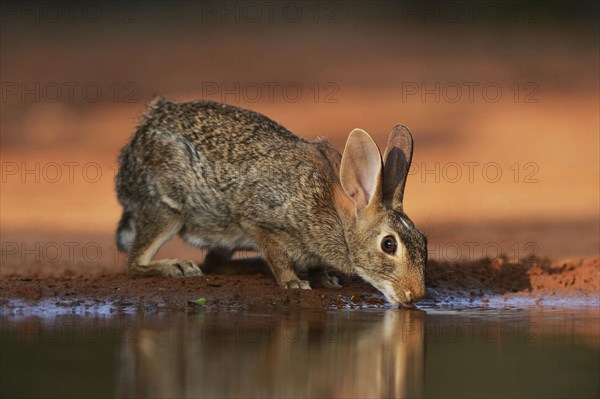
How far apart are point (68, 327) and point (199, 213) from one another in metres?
2.52

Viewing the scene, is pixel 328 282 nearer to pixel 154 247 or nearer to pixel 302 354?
pixel 154 247

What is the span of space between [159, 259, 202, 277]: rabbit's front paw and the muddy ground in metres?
0.15

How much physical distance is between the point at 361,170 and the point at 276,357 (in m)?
2.94

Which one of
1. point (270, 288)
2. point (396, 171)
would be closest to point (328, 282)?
point (270, 288)

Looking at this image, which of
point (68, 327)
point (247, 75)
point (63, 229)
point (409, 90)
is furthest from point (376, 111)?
point (68, 327)

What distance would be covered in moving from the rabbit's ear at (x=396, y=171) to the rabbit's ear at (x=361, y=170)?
15 cm

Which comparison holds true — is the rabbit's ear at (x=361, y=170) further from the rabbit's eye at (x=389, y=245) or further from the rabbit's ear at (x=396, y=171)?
the rabbit's eye at (x=389, y=245)

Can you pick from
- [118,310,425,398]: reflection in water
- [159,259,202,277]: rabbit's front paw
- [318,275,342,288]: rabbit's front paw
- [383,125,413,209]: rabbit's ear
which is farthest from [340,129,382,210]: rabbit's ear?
[159,259,202,277]: rabbit's front paw

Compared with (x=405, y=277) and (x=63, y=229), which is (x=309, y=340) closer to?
(x=405, y=277)

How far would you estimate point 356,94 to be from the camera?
2188 cm

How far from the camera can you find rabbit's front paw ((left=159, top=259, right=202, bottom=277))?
10430 mm

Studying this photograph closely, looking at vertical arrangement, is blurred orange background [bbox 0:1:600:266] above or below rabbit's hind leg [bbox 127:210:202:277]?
above

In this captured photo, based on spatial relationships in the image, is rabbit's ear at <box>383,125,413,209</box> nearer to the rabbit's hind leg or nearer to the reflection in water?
the reflection in water

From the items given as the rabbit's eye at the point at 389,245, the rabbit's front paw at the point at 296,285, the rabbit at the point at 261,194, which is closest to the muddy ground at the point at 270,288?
the rabbit's front paw at the point at 296,285
